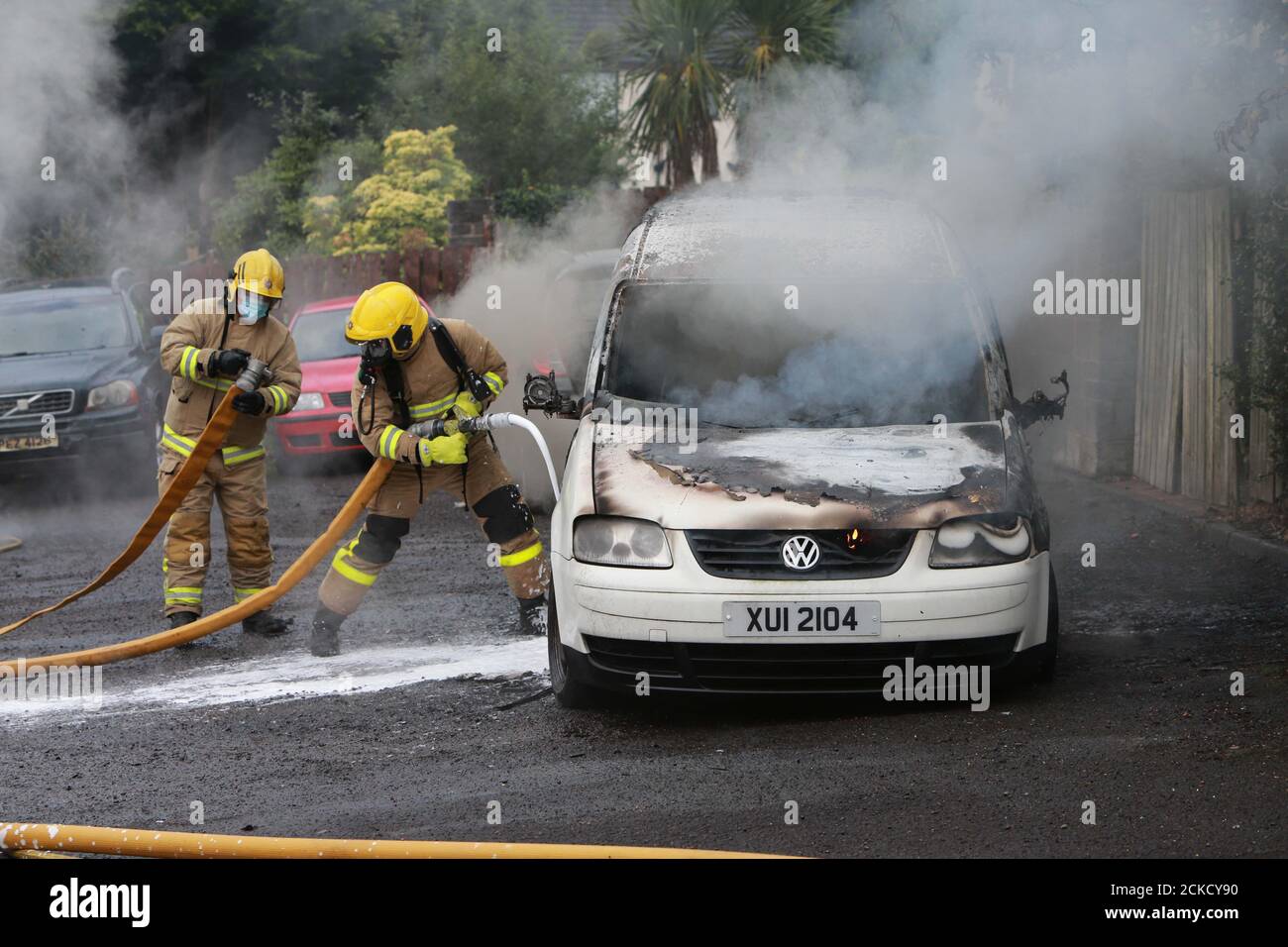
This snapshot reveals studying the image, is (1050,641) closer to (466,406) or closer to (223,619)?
(466,406)

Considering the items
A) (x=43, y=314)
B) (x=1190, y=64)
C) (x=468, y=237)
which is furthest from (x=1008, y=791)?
(x=468, y=237)

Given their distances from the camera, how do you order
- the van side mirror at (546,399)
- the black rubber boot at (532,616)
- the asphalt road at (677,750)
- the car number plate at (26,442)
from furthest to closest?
1. the car number plate at (26,442)
2. the black rubber boot at (532,616)
3. the van side mirror at (546,399)
4. the asphalt road at (677,750)

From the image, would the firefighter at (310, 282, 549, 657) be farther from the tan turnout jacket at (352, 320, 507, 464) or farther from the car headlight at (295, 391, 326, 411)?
the car headlight at (295, 391, 326, 411)

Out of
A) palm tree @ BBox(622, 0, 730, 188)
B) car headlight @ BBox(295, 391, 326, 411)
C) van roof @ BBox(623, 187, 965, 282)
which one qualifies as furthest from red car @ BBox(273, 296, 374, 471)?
palm tree @ BBox(622, 0, 730, 188)

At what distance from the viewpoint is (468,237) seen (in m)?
20.0

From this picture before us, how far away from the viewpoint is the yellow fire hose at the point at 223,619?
7117 mm

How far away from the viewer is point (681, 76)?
75.9 ft

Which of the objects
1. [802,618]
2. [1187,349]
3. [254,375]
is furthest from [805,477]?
[1187,349]

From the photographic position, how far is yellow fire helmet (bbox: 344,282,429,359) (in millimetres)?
6969

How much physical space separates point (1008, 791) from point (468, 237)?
15.9 m

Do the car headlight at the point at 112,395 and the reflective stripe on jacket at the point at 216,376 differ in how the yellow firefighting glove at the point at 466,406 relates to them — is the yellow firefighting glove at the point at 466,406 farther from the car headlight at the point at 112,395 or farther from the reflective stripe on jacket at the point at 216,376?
the car headlight at the point at 112,395

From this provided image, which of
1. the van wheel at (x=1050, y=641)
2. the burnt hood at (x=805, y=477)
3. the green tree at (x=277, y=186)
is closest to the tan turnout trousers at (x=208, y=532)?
the burnt hood at (x=805, y=477)

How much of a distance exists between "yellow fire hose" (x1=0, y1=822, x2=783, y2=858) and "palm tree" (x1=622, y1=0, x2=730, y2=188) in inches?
753

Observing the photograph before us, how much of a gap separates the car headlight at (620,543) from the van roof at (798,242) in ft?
4.60
